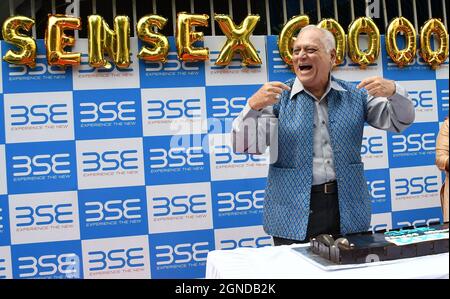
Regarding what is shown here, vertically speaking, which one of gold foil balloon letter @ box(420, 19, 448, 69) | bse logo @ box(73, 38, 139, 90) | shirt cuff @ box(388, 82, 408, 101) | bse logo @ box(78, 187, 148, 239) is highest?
gold foil balloon letter @ box(420, 19, 448, 69)

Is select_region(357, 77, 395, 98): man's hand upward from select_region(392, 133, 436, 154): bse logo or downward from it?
upward

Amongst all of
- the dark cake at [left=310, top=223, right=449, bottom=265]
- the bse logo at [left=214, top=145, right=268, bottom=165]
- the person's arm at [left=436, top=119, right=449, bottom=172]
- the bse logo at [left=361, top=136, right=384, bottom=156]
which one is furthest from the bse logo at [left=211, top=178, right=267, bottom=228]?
the dark cake at [left=310, top=223, right=449, bottom=265]

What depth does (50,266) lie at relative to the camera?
2736 mm

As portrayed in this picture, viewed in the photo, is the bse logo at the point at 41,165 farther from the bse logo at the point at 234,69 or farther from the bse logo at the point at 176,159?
the bse logo at the point at 234,69

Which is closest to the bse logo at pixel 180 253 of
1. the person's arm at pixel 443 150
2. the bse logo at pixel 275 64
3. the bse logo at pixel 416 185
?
the bse logo at pixel 275 64

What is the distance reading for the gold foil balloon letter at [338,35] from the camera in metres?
2.95

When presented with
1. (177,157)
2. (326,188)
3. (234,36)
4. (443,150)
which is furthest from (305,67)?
(443,150)

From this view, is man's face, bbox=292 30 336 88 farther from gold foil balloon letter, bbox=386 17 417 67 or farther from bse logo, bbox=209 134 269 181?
gold foil balloon letter, bbox=386 17 417 67

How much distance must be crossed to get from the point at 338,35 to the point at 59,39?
1.74m

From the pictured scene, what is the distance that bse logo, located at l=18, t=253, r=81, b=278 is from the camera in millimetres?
2713

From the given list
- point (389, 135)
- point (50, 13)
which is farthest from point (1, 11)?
point (389, 135)

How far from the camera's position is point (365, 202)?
60.9 inches

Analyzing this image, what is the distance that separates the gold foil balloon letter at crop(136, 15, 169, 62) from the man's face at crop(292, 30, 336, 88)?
4.72 feet
